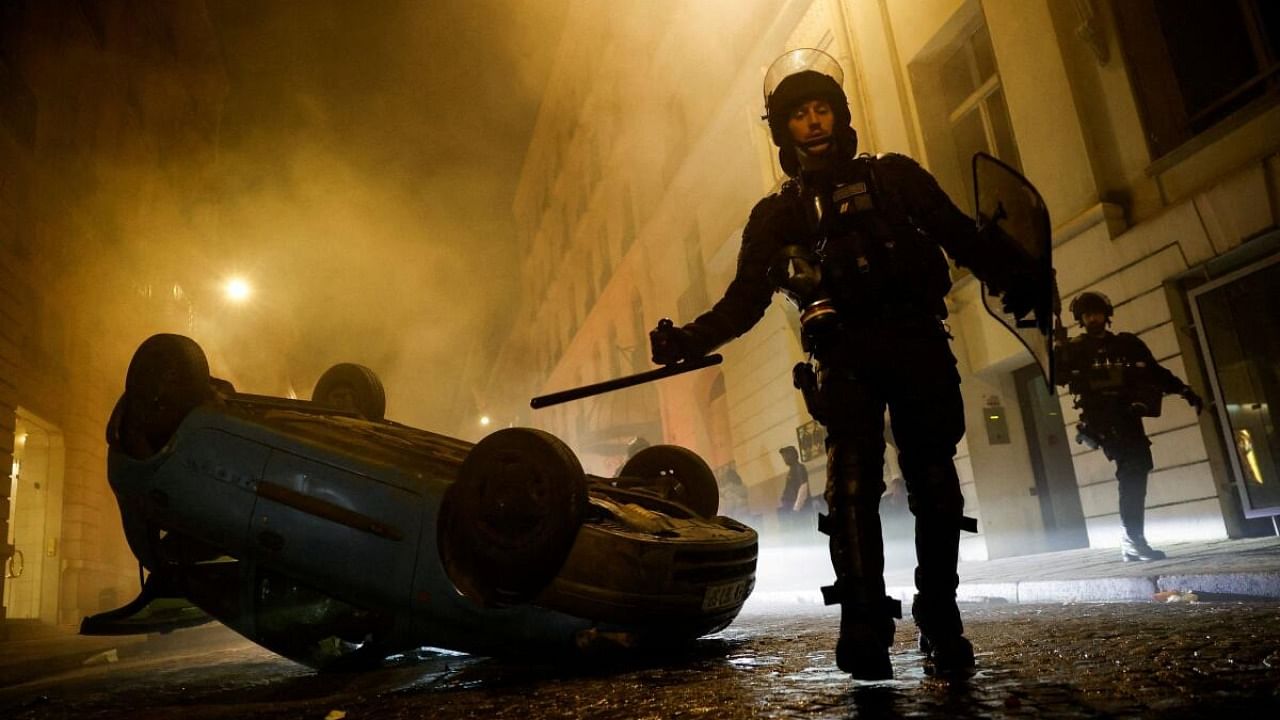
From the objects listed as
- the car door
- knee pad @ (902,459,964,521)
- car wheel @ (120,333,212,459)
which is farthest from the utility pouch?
car wheel @ (120,333,212,459)

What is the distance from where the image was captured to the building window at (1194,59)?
6.51 m

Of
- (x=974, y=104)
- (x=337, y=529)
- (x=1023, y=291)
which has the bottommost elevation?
(x=337, y=529)

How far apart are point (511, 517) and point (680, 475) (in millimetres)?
1594

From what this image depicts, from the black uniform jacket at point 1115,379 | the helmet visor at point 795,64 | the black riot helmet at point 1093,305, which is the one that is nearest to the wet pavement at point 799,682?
the black uniform jacket at point 1115,379

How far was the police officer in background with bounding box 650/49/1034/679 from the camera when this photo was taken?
86.3 inches

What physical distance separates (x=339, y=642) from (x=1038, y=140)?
311 inches

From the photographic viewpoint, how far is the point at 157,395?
3395 millimetres

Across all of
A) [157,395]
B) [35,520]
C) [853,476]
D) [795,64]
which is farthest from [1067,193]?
[35,520]

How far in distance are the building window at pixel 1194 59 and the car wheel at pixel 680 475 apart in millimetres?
5653

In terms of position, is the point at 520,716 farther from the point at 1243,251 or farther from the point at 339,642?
the point at 1243,251

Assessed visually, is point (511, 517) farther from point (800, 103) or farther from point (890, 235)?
point (800, 103)

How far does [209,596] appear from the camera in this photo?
3.38 metres

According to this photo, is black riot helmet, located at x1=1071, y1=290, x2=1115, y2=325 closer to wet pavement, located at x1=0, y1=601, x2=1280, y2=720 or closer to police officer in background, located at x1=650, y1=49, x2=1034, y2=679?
wet pavement, located at x1=0, y1=601, x2=1280, y2=720

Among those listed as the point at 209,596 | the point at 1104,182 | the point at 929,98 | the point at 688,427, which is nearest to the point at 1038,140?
the point at 1104,182
